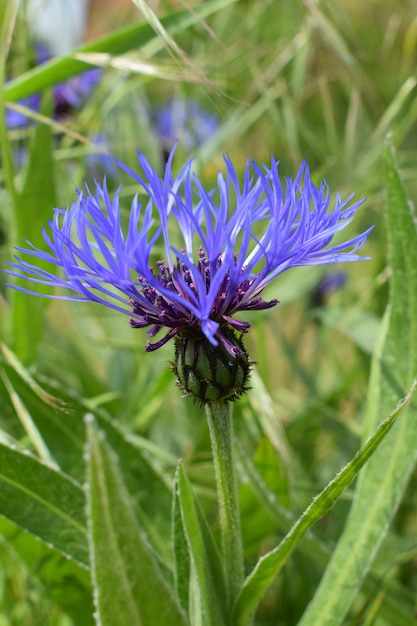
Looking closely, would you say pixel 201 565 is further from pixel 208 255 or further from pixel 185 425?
pixel 185 425

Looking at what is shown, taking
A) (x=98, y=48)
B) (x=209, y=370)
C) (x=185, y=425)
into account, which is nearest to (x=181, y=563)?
(x=209, y=370)

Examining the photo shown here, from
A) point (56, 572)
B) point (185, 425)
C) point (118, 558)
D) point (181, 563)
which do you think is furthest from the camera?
point (185, 425)

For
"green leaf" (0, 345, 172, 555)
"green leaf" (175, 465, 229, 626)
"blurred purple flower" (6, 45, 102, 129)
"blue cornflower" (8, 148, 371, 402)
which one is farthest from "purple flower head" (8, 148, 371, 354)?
"blurred purple flower" (6, 45, 102, 129)

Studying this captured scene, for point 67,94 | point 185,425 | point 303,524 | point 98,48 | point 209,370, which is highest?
point 67,94

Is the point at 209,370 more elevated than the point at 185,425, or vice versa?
the point at 185,425

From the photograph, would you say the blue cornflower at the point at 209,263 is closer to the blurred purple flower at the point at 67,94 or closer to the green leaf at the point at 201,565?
the green leaf at the point at 201,565

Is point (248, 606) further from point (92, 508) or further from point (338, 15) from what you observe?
point (338, 15)

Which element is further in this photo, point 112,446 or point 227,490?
point 112,446
